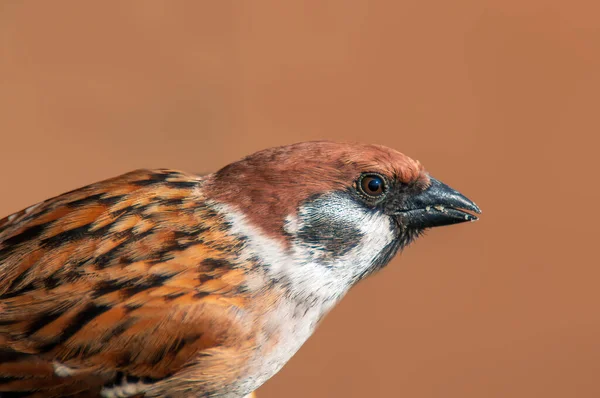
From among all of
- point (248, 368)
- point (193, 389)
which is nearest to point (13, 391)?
point (193, 389)

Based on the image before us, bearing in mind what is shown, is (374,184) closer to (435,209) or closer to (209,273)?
(435,209)

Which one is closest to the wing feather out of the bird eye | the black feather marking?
the black feather marking

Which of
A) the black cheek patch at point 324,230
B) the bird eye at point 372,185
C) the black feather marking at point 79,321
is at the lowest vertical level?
the black feather marking at point 79,321

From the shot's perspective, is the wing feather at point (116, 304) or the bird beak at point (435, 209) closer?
the wing feather at point (116, 304)

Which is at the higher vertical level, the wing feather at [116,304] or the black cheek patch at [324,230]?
the black cheek patch at [324,230]

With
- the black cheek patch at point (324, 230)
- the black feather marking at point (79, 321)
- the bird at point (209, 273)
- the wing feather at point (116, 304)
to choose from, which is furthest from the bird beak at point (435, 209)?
the black feather marking at point (79, 321)

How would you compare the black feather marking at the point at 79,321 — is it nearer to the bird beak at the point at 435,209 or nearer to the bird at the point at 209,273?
the bird at the point at 209,273

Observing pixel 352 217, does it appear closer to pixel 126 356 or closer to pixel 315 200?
pixel 315 200

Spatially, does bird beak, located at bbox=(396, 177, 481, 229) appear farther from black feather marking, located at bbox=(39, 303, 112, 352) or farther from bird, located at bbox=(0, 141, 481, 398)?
black feather marking, located at bbox=(39, 303, 112, 352)
